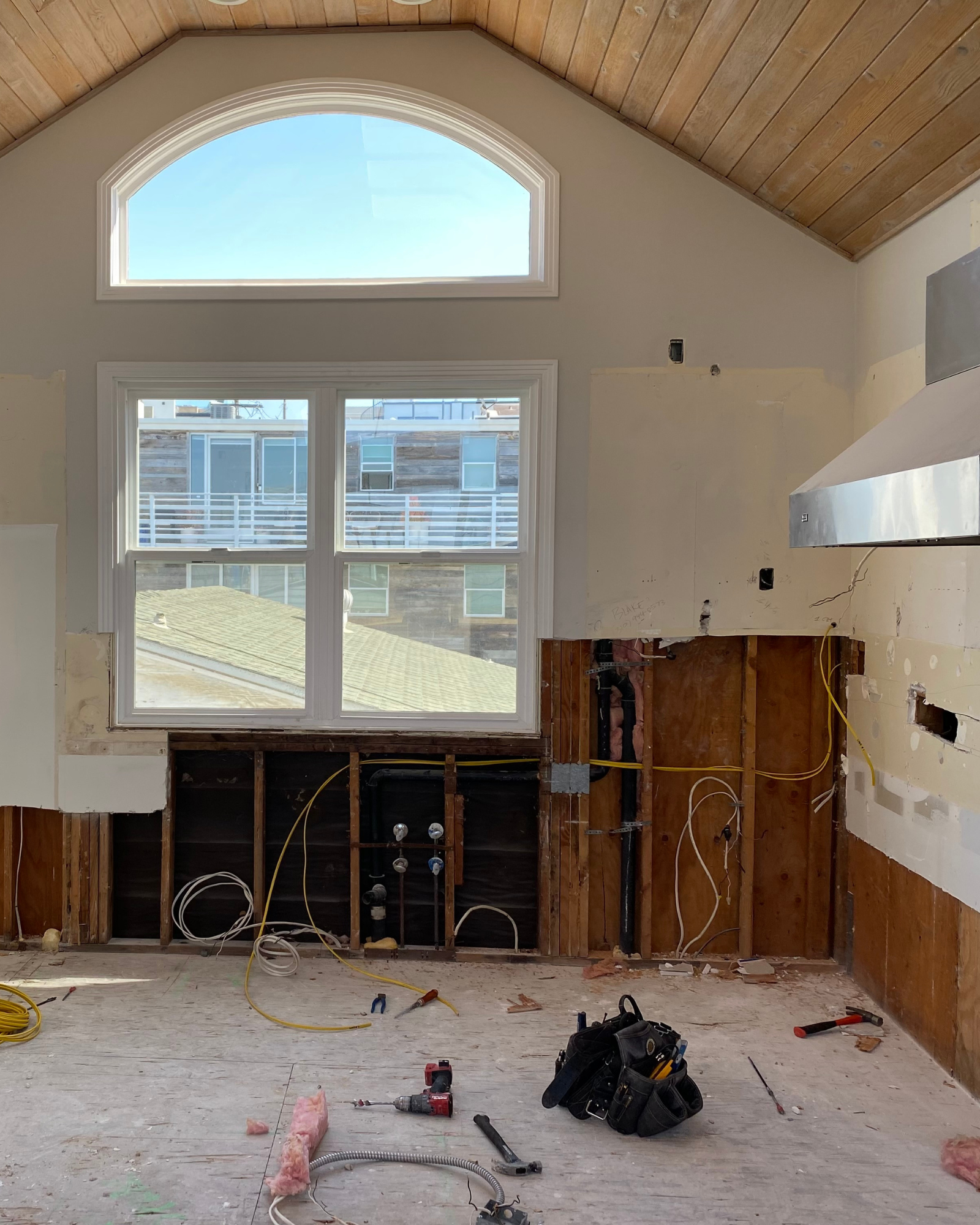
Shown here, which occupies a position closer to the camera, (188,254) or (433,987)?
(433,987)

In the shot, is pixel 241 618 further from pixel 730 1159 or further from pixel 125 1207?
pixel 730 1159

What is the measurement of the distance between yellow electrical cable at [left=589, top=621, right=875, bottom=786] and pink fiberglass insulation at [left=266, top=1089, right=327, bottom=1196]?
1.67 m

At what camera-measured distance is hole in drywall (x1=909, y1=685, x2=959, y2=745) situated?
2.90m

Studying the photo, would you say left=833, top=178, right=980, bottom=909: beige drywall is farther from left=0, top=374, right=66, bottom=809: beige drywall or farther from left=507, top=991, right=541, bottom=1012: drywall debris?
left=0, top=374, right=66, bottom=809: beige drywall

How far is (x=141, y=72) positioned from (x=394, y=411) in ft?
5.57

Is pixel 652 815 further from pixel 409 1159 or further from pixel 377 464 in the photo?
pixel 377 464

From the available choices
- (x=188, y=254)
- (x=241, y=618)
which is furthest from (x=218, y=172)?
(x=241, y=618)

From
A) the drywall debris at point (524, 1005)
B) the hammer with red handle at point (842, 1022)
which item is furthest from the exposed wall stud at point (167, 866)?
the hammer with red handle at point (842, 1022)

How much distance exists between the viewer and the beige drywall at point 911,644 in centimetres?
274

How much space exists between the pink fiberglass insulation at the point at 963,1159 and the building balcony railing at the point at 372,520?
245 centimetres

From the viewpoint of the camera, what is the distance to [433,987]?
3.37 meters

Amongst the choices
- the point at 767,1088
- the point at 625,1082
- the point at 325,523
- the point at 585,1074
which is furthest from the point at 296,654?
the point at 767,1088

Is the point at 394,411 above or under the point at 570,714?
above

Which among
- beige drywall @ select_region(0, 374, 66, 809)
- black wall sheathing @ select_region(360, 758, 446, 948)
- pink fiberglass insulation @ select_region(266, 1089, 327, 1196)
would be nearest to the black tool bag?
pink fiberglass insulation @ select_region(266, 1089, 327, 1196)
